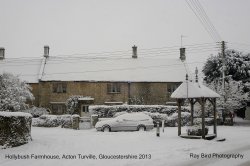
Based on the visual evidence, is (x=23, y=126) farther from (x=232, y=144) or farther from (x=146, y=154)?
(x=232, y=144)

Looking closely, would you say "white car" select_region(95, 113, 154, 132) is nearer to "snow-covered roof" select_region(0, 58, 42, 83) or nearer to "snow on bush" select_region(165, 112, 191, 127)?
"snow on bush" select_region(165, 112, 191, 127)

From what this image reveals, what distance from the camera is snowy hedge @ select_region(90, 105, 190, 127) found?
31.9 metres

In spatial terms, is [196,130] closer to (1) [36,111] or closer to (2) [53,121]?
(2) [53,121]

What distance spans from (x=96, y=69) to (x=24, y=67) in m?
11.1

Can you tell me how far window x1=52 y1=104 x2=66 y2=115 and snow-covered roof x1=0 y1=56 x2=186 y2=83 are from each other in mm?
3602

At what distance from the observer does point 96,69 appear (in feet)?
147

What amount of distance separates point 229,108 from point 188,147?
1935cm

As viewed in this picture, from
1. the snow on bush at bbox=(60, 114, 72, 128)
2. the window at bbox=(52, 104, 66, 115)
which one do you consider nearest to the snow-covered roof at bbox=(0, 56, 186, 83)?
the window at bbox=(52, 104, 66, 115)

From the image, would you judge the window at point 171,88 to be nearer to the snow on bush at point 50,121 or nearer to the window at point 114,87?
the window at point 114,87

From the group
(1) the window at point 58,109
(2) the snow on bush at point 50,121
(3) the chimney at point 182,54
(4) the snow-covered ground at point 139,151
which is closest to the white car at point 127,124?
(4) the snow-covered ground at point 139,151

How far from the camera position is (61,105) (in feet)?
138

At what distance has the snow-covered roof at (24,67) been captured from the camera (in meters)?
43.4

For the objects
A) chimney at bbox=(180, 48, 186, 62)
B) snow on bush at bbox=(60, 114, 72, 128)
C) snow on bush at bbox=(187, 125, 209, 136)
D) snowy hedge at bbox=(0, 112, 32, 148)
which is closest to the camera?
snowy hedge at bbox=(0, 112, 32, 148)

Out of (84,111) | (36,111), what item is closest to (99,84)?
(84,111)
